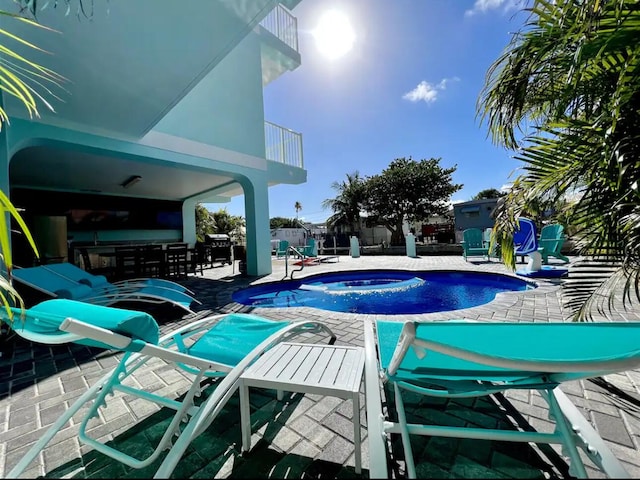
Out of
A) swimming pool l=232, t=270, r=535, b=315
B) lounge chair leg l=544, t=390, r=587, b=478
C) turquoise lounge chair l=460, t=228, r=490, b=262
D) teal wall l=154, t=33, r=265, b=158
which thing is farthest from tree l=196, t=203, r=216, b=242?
lounge chair leg l=544, t=390, r=587, b=478

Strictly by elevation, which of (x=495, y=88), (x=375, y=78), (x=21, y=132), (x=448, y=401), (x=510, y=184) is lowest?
(x=448, y=401)

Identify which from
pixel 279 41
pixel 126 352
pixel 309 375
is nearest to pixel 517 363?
pixel 309 375

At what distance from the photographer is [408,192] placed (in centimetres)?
2131

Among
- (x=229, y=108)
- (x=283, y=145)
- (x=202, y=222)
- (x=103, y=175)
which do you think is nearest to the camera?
(x=229, y=108)

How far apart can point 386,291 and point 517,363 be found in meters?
6.27

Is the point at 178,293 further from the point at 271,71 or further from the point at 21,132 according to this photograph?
the point at 271,71

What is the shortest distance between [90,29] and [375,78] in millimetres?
8650

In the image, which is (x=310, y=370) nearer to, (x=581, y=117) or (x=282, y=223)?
(x=581, y=117)

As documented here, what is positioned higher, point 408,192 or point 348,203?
point 408,192

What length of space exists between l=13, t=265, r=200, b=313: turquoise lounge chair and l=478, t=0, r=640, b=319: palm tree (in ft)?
14.4

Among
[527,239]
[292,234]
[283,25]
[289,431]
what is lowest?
[289,431]

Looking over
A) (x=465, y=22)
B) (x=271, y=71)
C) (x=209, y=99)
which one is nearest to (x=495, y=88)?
(x=465, y=22)

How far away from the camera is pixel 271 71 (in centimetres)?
947

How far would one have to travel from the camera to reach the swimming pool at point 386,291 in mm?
5961
